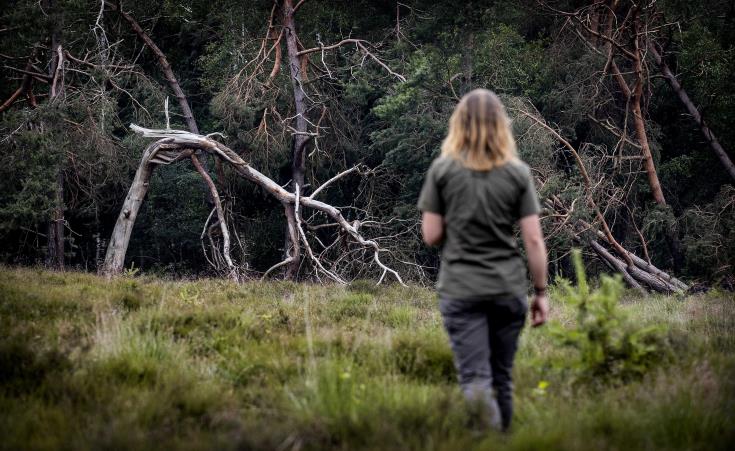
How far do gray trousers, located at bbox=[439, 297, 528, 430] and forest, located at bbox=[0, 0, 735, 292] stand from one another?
10214 mm

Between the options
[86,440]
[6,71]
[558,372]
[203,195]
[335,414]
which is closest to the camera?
[86,440]

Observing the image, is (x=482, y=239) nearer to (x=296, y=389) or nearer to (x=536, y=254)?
(x=536, y=254)

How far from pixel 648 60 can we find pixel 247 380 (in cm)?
1827

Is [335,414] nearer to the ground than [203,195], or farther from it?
nearer to the ground

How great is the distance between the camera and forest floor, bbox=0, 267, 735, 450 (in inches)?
148

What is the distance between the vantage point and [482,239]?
157 inches

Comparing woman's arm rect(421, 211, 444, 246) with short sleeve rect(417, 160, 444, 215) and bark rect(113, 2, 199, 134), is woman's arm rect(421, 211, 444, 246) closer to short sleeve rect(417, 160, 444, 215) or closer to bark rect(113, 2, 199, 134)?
short sleeve rect(417, 160, 444, 215)

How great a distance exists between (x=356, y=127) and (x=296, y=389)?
19.3 m

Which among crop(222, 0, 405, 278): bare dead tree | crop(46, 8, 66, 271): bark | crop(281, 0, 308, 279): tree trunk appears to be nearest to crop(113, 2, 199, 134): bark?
crop(222, 0, 405, 278): bare dead tree

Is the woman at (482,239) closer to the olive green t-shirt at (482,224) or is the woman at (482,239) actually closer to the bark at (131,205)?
the olive green t-shirt at (482,224)

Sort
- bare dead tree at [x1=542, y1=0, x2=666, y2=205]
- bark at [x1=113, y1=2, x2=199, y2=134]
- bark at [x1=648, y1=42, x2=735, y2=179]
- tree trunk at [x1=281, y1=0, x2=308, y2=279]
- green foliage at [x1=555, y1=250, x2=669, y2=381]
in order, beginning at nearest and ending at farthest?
green foliage at [x1=555, y1=250, x2=669, y2=381], bare dead tree at [x1=542, y1=0, x2=666, y2=205], bark at [x1=648, y1=42, x2=735, y2=179], tree trunk at [x1=281, y1=0, x2=308, y2=279], bark at [x1=113, y1=2, x2=199, y2=134]

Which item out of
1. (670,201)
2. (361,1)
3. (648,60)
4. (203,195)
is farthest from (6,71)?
(670,201)

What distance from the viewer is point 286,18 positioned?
20.2m

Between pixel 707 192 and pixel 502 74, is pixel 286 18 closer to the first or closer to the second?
pixel 502 74
